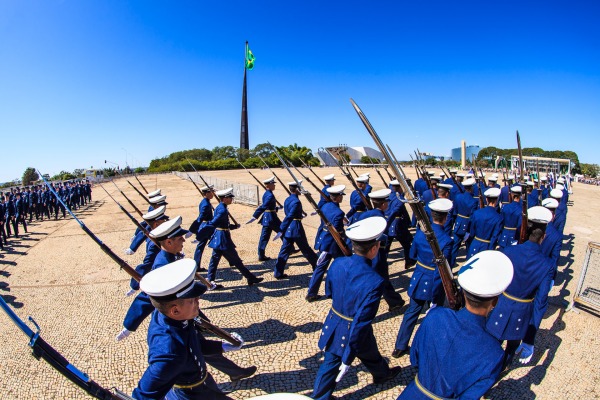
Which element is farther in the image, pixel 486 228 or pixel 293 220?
pixel 293 220

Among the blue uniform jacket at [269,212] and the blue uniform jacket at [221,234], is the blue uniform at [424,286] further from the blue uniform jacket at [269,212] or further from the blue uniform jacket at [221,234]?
the blue uniform jacket at [269,212]

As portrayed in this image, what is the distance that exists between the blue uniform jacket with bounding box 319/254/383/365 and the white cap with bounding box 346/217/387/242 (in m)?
0.22

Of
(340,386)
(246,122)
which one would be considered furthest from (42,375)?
(246,122)

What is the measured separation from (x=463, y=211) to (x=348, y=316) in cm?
629

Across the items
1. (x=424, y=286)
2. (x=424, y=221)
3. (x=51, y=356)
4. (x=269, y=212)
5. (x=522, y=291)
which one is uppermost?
(x=424, y=221)

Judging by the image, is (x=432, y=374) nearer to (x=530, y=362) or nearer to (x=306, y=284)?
(x=530, y=362)

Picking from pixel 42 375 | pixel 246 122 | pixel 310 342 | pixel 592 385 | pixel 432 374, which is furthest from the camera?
pixel 246 122

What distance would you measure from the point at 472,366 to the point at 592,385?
11.3ft

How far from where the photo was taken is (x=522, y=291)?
368 centimetres

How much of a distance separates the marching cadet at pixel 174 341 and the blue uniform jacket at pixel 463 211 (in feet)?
23.2

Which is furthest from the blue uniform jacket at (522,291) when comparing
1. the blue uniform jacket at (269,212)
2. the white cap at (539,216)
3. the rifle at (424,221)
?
the blue uniform jacket at (269,212)

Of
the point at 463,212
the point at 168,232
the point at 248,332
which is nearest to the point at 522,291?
the point at 248,332

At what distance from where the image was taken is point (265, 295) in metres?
6.42

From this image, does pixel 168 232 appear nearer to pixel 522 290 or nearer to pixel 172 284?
pixel 172 284
